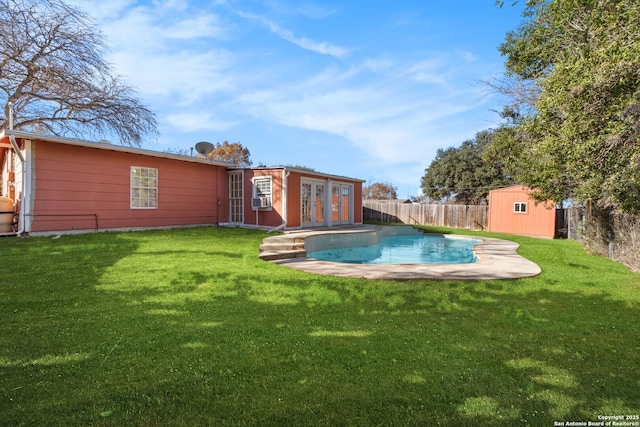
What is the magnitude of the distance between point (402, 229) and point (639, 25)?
12980 millimetres

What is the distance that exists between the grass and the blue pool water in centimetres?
491

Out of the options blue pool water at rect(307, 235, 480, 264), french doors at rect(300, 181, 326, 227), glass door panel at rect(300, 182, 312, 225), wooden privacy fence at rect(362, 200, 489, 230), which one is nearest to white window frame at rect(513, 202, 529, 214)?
wooden privacy fence at rect(362, 200, 489, 230)

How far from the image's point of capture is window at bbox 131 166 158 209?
10672mm

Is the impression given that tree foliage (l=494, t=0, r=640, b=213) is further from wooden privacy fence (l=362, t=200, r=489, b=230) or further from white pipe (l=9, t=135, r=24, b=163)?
wooden privacy fence (l=362, t=200, r=489, b=230)

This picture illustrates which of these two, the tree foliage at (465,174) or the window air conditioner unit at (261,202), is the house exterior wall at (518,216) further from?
the window air conditioner unit at (261,202)

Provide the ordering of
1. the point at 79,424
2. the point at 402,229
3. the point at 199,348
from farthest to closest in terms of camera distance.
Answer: the point at 402,229 → the point at 199,348 → the point at 79,424

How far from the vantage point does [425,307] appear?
13.0 feet

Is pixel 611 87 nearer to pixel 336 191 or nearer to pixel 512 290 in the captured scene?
pixel 512 290

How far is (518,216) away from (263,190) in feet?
39.6

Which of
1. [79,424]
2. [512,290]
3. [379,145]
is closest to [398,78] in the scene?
[379,145]

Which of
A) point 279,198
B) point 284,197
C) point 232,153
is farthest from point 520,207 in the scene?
point 232,153

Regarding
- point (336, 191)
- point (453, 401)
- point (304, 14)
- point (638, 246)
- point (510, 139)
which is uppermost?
point (304, 14)

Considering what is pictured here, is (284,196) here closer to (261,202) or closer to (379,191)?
(261,202)

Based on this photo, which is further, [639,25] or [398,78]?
[398,78]
